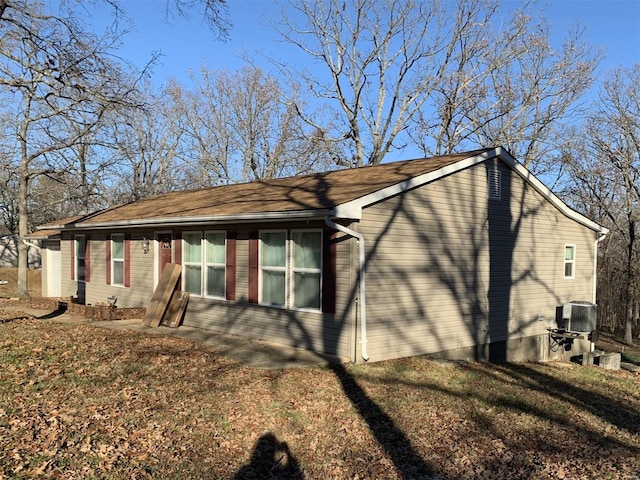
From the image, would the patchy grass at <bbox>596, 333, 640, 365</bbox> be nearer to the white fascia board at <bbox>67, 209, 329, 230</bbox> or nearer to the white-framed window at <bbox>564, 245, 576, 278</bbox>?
the white-framed window at <bbox>564, 245, 576, 278</bbox>

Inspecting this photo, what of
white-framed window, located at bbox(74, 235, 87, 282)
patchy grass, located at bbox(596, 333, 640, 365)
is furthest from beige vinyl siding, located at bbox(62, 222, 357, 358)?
patchy grass, located at bbox(596, 333, 640, 365)

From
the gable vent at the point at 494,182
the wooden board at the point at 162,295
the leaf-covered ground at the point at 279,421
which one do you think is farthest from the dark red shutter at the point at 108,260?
the gable vent at the point at 494,182

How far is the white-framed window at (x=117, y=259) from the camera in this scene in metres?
14.5

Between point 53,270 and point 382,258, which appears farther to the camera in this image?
point 53,270

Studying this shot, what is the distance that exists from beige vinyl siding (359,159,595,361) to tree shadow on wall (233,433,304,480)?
351 centimetres

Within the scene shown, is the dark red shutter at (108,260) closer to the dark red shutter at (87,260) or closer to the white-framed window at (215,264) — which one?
the dark red shutter at (87,260)

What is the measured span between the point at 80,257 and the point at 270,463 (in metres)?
14.0

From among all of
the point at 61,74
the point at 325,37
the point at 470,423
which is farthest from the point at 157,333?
the point at 325,37

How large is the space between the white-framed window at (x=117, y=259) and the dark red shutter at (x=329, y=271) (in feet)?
25.9

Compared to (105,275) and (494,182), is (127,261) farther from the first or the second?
(494,182)

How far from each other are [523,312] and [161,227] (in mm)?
9029

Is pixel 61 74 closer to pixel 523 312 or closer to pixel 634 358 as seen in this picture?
pixel 523 312

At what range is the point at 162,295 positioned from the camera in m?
11.9

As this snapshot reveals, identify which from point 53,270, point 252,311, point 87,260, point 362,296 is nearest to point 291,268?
point 252,311
